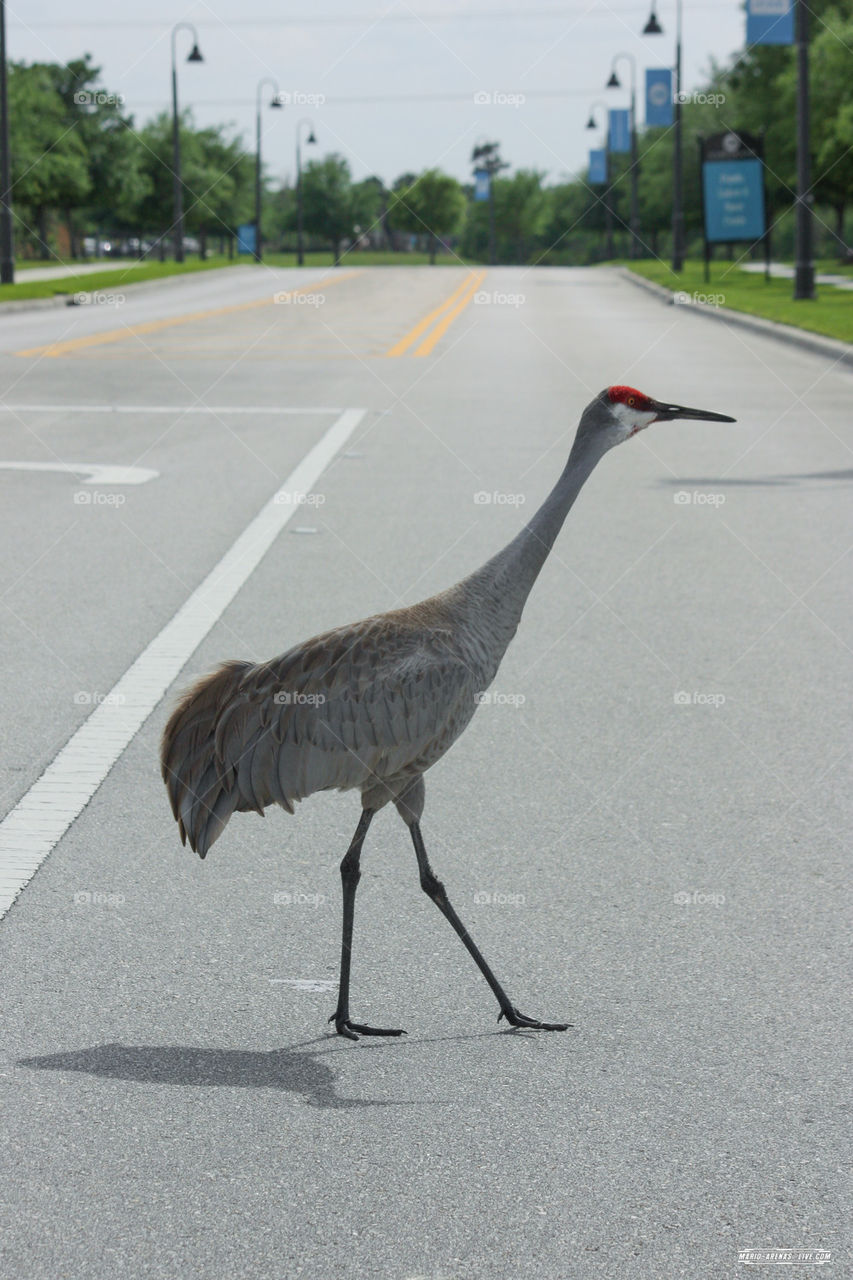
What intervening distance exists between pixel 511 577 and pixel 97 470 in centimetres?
995

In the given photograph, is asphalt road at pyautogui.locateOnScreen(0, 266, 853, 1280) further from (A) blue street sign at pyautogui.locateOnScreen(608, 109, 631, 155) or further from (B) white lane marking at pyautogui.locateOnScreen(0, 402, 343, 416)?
(A) blue street sign at pyautogui.locateOnScreen(608, 109, 631, 155)

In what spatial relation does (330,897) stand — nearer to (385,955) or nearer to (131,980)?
(385,955)

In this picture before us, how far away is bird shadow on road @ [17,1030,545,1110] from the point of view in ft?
13.0

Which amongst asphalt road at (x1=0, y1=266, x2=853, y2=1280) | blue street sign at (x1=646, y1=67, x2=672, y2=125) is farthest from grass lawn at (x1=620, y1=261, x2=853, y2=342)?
asphalt road at (x1=0, y1=266, x2=853, y2=1280)

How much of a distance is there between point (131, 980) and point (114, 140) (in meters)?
85.0

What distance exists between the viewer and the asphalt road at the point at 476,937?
3.43m

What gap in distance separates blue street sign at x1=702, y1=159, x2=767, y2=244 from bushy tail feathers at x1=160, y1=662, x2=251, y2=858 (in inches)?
1634

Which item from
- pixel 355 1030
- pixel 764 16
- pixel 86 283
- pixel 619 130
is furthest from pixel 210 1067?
pixel 619 130

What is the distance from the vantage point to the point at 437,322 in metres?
37.9

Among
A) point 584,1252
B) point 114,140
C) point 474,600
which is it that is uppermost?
point 114,140

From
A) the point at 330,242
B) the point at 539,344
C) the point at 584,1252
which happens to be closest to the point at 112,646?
the point at 584,1252

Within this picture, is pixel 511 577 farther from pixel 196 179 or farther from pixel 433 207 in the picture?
pixel 433 207

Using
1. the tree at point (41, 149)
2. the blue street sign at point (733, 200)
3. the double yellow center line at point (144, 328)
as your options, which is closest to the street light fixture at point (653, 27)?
the blue street sign at point (733, 200)

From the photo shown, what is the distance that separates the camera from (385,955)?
478cm
